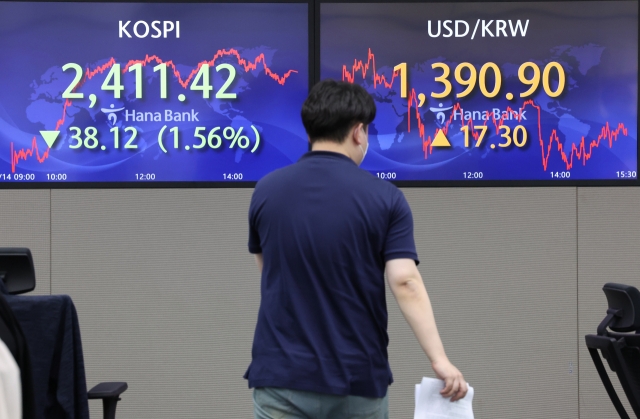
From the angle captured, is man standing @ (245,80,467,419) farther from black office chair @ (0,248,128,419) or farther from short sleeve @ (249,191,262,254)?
black office chair @ (0,248,128,419)

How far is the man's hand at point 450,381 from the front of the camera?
184cm

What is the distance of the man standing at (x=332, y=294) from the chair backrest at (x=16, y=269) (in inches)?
42.5

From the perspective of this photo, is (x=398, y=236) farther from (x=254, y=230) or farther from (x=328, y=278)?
(x=254, y=230)

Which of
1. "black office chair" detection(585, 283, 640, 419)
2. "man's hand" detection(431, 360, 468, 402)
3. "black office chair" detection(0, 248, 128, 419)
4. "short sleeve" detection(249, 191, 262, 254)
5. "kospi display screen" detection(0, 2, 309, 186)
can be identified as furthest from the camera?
"kospi display screen" detection(0, 2, 309, 186)

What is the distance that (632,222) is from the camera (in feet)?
13.0

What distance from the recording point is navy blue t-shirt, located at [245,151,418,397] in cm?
184

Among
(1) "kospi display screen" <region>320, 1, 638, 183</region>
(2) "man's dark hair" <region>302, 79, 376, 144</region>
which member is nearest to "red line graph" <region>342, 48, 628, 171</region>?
(1) "kospi display screen" <region>320, 1, 638, 183</region>

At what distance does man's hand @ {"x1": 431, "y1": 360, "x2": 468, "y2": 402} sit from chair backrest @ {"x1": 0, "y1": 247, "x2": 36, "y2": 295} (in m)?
1.45

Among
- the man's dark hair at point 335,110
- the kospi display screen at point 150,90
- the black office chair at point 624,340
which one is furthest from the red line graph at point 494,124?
the man's dark hair at point 335,110

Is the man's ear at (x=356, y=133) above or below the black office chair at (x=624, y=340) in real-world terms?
above

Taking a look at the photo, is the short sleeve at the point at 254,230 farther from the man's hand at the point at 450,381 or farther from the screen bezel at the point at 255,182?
the screen bezel at the point at 255,182

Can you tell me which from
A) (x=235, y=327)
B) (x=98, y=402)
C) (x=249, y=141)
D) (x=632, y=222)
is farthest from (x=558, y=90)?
(x=98, y=402)

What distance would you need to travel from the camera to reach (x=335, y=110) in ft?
6.34

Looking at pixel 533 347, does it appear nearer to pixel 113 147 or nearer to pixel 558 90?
pixel 558 90
